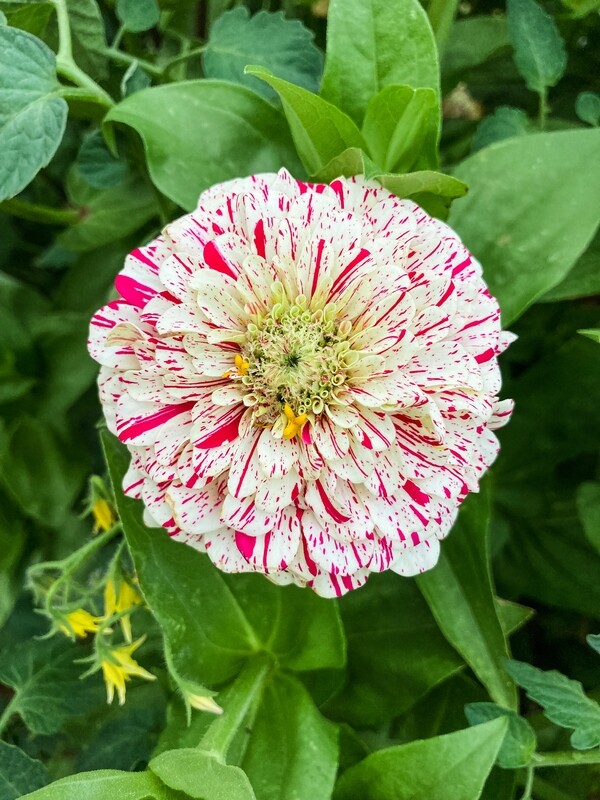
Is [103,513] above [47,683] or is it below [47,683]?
above

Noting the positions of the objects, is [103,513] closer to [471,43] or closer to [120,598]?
[120,598]

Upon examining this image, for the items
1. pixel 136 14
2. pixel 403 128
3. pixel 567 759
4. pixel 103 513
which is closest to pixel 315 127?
pixel 403 128

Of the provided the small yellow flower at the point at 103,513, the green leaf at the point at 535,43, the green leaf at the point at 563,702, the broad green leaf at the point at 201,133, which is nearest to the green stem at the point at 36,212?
the broad green leaf at the point at 201,133

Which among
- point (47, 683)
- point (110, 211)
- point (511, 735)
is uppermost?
point (110, 211)

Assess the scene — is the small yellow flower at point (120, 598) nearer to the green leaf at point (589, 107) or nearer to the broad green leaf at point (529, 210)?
the broad green leaf at point (529, 210)

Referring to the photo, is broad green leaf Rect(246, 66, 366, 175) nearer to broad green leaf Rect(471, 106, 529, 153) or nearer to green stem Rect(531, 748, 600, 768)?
broad green leaf Rect(471, 106, 529, 153)

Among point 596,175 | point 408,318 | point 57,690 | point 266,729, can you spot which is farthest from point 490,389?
point 57,690

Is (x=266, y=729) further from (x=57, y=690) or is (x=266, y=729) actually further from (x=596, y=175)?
(x=596, y=175)

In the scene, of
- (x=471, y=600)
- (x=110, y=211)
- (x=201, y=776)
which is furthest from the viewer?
(x=110, y=211)
